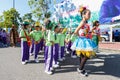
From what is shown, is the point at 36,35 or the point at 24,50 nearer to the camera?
the point at 24,50

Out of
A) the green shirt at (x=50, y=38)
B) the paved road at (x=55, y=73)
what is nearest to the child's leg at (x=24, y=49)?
the paved road at (x=55, y=73)

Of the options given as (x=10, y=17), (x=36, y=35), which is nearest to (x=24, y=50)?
(x=36, y=35)

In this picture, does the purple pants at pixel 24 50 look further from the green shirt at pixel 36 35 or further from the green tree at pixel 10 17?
the green tree at pixel 10 17

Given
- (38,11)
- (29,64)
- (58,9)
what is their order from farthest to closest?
(38,11), (58,9), (29,64)

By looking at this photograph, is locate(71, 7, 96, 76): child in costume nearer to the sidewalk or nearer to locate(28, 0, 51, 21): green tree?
the sidewalk

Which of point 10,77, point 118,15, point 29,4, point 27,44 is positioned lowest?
point 10,77

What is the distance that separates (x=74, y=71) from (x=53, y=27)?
5.08 feet

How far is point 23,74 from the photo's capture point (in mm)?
9023

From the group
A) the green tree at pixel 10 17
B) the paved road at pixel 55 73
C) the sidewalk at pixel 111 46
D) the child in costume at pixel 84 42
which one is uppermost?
the green tree at pixel 10 17

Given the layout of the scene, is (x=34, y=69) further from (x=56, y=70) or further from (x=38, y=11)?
(x=38, y=11)

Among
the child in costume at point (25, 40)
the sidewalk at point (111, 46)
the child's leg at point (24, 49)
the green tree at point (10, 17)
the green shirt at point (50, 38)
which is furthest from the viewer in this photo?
the green tree at point (10, 17)

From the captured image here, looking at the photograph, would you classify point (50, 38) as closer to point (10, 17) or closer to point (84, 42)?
point (84, 42)

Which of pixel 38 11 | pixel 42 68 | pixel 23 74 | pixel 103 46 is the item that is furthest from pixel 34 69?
pixel 38 11

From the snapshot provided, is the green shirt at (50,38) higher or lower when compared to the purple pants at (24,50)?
higher
